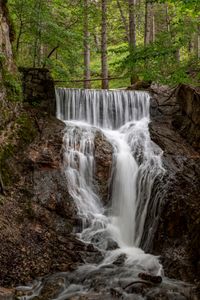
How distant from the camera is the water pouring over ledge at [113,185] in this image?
7.46m

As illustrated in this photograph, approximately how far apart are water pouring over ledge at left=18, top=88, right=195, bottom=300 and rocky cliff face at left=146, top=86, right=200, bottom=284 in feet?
0.94

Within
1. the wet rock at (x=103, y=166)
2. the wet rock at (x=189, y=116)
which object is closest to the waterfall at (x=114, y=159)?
the wet rock at (x=103, y=166)

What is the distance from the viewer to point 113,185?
35.2 feet

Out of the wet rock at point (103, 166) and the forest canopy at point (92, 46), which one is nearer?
the forest canopy at point (92, 46)

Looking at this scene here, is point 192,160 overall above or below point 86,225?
above

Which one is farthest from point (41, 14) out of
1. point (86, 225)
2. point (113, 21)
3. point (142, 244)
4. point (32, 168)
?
point (113, 21)

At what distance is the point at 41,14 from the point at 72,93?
3.05 m

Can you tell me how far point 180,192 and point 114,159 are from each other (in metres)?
2.67

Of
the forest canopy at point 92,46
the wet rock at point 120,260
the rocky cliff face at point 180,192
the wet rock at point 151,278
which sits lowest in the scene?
the wet rock at point 120,260

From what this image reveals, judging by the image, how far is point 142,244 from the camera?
9.08 metres

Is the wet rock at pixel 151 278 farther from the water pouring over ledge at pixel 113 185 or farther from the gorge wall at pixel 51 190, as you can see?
the gorge wall at pixel 51 190

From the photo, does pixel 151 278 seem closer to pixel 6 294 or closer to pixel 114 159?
pixel 6 294

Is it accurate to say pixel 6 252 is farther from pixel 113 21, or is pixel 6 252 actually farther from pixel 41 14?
pixel 113 21

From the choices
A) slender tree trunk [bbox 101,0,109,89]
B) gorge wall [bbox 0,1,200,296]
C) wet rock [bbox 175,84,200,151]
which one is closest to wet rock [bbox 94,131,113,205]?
gorge wall [bbox 0,1,200,296]
